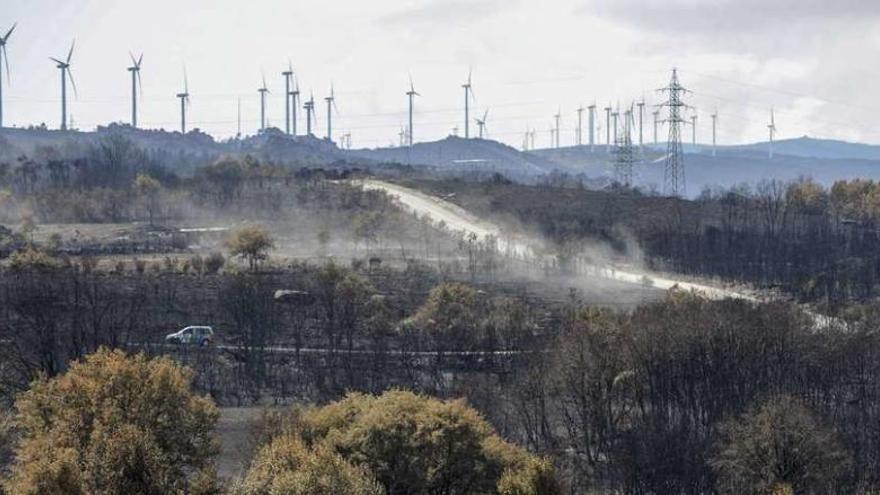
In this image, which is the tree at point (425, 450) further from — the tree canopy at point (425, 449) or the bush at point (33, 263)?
the bush at point (33, 263)

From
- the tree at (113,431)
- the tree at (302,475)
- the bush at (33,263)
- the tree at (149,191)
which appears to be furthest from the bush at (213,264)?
the tree at (302,475)

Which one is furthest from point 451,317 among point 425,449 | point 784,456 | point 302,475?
point 302,475

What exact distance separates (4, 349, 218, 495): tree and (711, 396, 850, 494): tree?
45.6 ft

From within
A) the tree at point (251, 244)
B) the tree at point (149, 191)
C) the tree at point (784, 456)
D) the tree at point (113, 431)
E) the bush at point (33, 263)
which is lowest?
the tree at point (784, 456)

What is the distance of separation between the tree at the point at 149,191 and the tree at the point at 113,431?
252 ft

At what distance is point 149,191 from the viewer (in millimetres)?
112250

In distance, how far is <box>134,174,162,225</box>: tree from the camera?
4341 inches

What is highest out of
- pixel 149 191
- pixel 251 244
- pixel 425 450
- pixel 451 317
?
pixel 149 191

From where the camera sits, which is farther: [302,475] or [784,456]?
[784,456]

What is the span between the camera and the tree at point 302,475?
2428 cm

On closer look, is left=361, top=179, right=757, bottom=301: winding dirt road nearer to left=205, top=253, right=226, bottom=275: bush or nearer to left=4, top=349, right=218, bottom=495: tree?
left=205, top=253, right=226, bottom=275: bush

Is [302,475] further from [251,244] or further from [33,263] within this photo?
[251,244]

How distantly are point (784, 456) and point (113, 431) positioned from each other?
56.7 ft

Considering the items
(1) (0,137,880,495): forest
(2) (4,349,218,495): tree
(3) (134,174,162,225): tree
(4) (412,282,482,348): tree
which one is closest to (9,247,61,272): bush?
(1) (0,137,880,495): forest
